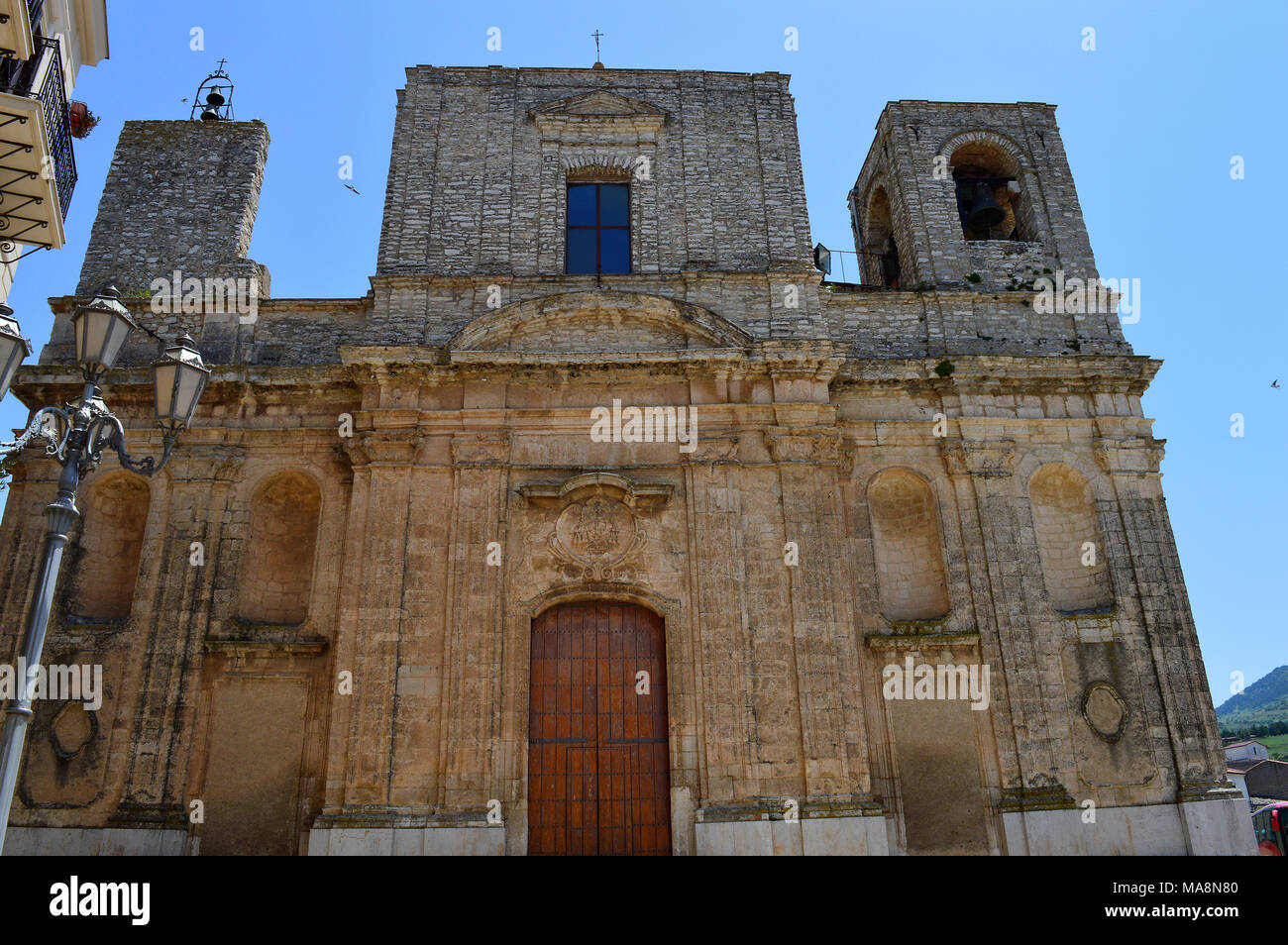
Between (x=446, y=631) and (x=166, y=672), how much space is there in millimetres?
3495

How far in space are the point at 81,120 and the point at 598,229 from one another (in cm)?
830

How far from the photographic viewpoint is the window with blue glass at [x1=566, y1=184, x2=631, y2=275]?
13.9 m

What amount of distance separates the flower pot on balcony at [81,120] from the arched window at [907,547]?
1328 centimetres

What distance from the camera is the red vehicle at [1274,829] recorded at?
15.8 metres

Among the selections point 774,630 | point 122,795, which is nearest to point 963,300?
point 774,630

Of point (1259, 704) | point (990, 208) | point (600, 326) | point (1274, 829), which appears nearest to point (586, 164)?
point (600, 326)

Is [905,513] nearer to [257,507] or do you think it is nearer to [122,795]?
[257,507]

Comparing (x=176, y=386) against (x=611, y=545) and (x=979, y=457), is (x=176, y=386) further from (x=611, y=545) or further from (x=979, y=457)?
(x=979, y=457)

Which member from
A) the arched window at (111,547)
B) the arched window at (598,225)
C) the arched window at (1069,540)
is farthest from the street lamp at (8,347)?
the arched window at (1069,540)

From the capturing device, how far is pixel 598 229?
14.1 meters

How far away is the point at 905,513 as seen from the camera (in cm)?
1257

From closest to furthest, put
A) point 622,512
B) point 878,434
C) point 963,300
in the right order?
point 622,512
point 878,434
point 963,300

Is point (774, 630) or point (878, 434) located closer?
point (774, 630)

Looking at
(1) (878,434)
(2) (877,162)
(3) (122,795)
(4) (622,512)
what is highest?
(2) (877,162)
